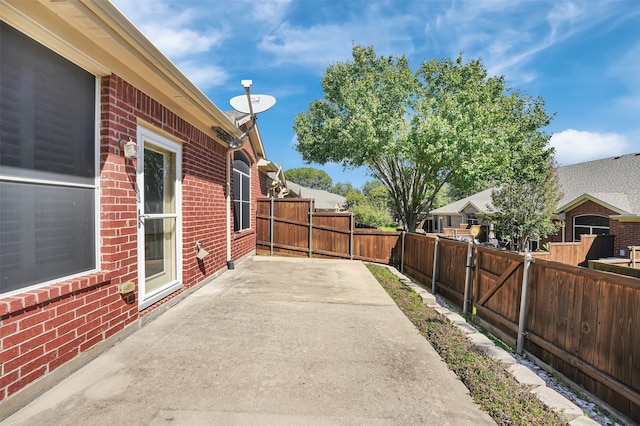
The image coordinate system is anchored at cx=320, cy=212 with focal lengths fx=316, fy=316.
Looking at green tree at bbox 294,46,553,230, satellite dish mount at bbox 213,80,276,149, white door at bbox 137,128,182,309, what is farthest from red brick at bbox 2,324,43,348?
green tree at bbox 294,46,553,230

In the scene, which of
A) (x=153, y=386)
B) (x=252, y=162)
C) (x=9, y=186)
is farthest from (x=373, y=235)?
(x=9, y=186)

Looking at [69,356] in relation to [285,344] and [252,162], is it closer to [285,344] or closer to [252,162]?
[285,344]

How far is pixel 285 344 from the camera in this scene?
3.49 meters

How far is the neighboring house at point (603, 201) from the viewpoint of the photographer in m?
14.7

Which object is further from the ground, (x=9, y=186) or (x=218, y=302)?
(x=9, y=186)

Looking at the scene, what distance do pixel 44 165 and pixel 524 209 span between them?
16780mm

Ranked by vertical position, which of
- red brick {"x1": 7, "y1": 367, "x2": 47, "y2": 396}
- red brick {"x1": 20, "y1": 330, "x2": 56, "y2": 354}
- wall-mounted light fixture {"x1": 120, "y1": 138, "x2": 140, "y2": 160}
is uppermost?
wall-mounted light fixture {"x1": 120, "y1": 138, "x2": 140, "y2": 160}

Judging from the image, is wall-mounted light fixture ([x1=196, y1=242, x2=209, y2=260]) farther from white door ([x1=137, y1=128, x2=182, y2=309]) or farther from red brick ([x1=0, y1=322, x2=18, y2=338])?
red brick ([x1=0, y1=322, x2=18, y2=338])

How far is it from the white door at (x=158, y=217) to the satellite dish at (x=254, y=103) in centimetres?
230

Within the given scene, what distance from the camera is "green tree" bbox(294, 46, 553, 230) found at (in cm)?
1185

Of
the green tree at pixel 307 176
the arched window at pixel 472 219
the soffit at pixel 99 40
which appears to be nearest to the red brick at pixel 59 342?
the soffit at pixel 99 40

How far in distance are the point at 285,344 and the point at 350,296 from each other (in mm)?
2351

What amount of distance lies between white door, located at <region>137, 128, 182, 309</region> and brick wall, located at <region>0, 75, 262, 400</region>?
15 cm

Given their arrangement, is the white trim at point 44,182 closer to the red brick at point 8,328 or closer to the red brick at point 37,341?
the red brick at point 8,328
